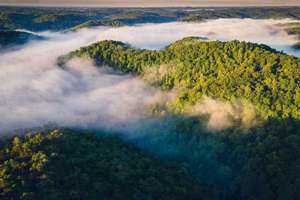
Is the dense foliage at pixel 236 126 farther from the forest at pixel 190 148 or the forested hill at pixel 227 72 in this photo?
the forest at pixel 190 148

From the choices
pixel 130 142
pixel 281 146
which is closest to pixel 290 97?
pixel 281 146

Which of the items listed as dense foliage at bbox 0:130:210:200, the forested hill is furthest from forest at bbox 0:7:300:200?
the forested hill

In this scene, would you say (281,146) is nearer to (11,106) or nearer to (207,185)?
(207,185)

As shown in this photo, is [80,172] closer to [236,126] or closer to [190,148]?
[190,148]

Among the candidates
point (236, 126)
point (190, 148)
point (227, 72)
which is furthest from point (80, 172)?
point (227, 72)

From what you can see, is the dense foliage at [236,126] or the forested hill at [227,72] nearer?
the dense foliage at [236,126]

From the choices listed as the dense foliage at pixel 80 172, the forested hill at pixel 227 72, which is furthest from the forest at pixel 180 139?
the forested hill at pixel 227 72
